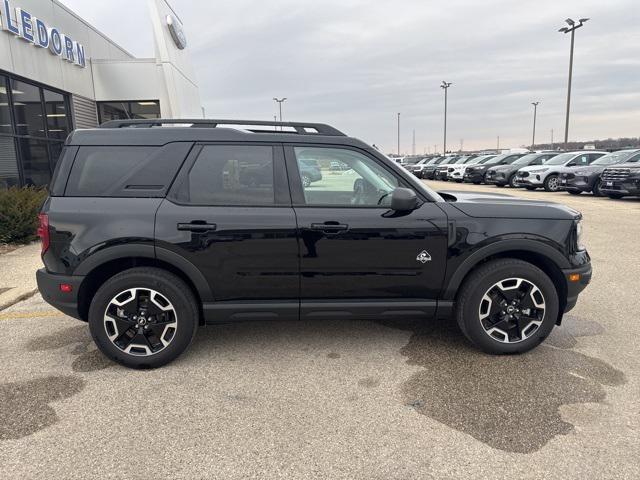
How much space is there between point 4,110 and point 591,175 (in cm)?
1761

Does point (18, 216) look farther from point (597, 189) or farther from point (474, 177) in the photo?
point (474, 177)

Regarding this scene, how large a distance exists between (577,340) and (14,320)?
17.1 feet

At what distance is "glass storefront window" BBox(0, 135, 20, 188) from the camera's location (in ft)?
33.9

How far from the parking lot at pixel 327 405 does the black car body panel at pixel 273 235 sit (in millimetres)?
454

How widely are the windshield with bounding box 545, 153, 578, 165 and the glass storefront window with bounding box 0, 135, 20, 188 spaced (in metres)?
18.8

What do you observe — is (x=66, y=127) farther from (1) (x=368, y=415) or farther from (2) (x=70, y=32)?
(1) (x=368, y=415)

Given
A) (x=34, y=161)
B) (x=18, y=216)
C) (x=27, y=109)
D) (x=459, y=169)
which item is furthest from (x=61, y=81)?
(x=459, y=169)

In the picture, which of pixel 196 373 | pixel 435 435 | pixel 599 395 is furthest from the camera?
pixel 196 373

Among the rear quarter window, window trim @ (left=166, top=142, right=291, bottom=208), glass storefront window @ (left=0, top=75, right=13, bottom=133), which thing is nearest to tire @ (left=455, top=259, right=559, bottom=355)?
window trim @ (left=166, top=142, right=291, bottom=208)

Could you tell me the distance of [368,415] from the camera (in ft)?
9.16

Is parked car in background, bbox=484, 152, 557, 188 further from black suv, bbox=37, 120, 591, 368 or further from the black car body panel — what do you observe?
the black car body panel

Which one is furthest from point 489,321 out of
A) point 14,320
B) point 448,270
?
point 14,320

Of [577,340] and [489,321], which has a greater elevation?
[489,321]

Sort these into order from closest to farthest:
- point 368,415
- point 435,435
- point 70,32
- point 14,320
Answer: point 435,435 → point 368,415 → point 14,320 → point 70,32
